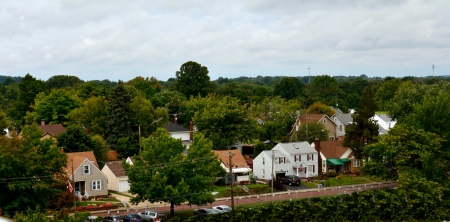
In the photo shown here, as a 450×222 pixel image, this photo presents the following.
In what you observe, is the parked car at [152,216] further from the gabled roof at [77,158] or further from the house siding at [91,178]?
the gabled roof at [77,158]

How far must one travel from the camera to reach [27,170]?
40938mm

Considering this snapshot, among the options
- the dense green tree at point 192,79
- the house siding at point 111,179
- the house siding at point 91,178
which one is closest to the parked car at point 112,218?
the house siding at point 91,178

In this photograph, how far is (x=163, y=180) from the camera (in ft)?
139

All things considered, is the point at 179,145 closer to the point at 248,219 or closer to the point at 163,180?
the point at 163,180

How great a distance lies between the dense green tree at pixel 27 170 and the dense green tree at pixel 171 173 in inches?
239

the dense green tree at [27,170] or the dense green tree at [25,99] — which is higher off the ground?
the dense green tree at [25,99]

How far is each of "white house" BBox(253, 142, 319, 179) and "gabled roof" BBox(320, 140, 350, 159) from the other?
2544 millimetres

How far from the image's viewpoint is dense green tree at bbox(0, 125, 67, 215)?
130ft

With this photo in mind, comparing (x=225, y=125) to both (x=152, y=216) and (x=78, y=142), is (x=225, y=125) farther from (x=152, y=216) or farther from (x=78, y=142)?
(x=152, y=216)

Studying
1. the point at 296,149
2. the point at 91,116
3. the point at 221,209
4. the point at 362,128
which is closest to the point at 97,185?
the point at 221,209

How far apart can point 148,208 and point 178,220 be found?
9.19m

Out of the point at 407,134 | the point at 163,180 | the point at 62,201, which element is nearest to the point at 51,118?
the point at 62,201

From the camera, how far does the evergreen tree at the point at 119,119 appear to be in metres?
71.8

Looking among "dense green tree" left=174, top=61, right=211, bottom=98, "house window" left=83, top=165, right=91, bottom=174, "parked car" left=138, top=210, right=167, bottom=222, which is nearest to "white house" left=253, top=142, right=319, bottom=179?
"house window" left=83, top=165, right=91, bottom=174
